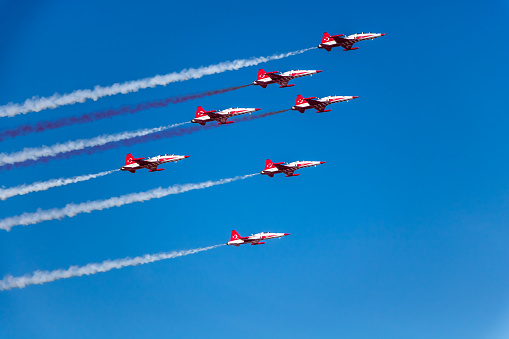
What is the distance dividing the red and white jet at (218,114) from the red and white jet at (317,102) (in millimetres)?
5949

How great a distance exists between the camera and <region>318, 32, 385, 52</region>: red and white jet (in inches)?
3420

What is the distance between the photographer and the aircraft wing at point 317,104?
296ft

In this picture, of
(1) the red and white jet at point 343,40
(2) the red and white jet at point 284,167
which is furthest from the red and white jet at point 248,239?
(1) the red and white jet at point 343,40

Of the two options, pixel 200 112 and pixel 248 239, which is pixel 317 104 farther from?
pixel 248 239

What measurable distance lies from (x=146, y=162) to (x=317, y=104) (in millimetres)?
26063

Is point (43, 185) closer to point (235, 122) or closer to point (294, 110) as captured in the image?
Answer: point (235, 122)

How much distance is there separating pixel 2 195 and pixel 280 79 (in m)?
42.1

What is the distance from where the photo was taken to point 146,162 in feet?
289

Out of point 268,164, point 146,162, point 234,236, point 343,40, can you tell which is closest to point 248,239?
point 234,236

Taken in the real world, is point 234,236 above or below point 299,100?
below

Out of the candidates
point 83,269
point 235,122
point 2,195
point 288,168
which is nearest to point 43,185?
point 2,195

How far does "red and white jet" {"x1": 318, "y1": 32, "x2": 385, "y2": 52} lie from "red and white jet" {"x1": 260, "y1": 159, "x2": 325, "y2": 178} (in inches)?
683

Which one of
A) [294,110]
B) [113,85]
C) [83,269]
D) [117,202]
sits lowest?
[83,269]

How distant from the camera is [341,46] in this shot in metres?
88.4
